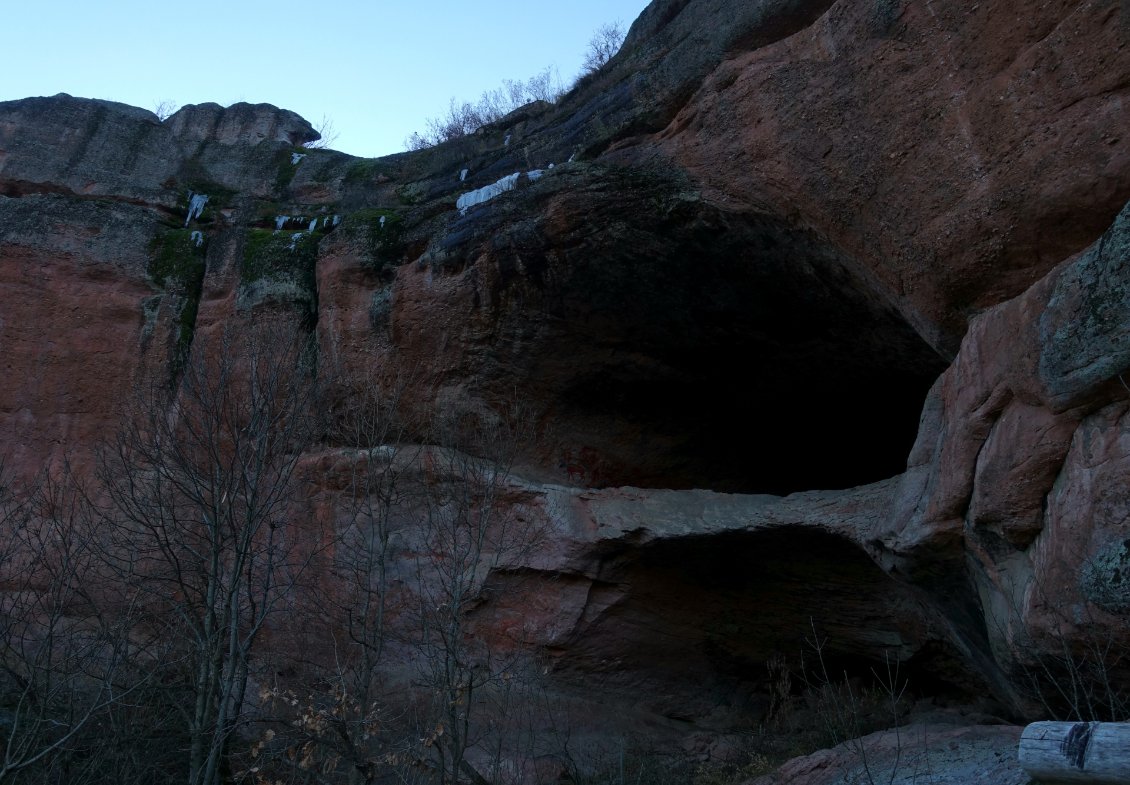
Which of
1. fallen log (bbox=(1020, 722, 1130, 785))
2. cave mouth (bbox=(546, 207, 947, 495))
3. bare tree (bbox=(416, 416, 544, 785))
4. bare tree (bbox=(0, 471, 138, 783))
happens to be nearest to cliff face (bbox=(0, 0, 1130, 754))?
cave mouth (bbox=(546, 207, 947, 495))

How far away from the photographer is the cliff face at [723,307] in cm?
520

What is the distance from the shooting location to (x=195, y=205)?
457 inches

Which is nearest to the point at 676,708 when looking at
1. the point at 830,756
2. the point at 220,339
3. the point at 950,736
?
the point at 830,756

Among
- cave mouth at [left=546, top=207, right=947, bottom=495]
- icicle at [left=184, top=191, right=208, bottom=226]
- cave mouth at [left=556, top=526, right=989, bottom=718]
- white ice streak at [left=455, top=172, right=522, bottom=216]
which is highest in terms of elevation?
icicle at [left=184, top=191, right=208, bottom=226]

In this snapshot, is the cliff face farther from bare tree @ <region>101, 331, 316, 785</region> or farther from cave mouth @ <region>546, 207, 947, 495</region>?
bare tree @ <region>101, 331, 316, 785</region>

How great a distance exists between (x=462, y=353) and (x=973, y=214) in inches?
191

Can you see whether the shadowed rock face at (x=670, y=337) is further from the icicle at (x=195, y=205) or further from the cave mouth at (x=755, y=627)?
the icicle at (x=195, y=205)

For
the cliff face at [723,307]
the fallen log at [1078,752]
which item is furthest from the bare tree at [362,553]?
the fallen log at [1078,752]

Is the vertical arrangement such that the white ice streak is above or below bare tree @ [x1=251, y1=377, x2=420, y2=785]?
above

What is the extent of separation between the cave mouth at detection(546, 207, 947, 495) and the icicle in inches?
204

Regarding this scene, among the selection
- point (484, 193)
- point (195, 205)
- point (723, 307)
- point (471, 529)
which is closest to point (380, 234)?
point (484, 193)

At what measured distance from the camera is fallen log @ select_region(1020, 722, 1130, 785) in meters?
3.40

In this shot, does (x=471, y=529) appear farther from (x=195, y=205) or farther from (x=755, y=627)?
(x=195, y=205)

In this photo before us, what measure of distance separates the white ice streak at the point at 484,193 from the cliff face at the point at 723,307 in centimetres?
11
